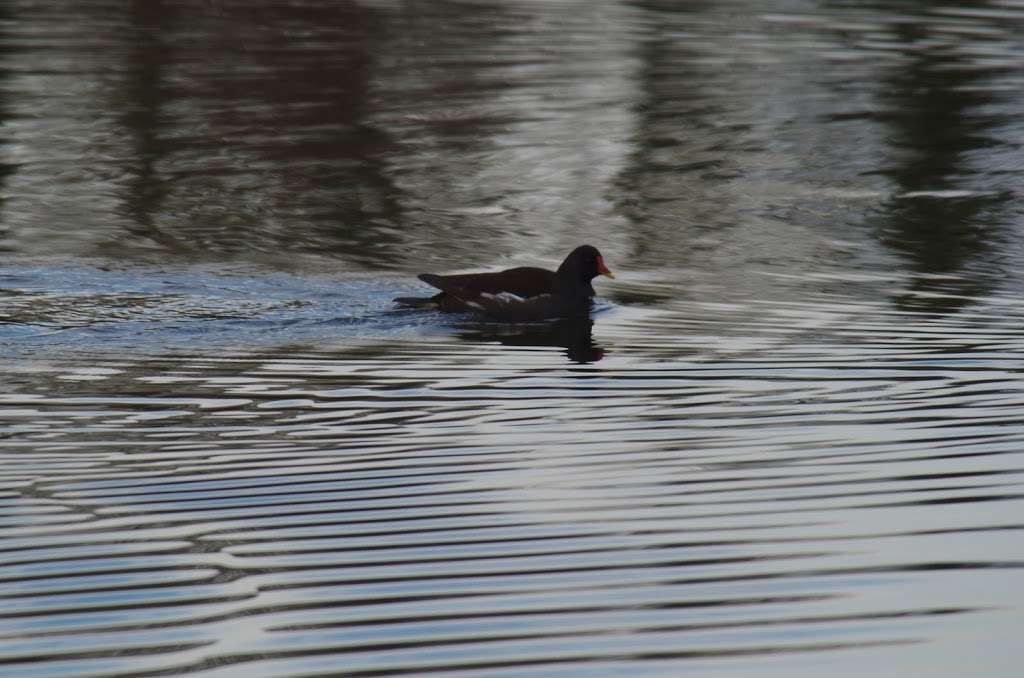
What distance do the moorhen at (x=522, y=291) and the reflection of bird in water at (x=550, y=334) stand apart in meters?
0.09

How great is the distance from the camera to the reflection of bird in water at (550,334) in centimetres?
1194

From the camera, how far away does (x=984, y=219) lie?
1695 cm

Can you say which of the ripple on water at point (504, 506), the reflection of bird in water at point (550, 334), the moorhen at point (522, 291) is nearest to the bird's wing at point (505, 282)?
the moorhen at point (522, 291)

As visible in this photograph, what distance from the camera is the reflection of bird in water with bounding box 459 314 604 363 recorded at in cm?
1194

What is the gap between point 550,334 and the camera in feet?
42.0

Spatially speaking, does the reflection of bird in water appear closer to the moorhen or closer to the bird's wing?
the moorhen

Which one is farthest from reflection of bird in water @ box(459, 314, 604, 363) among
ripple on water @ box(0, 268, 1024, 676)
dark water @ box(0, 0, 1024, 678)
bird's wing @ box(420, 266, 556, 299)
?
ripple on water @ box(0, 268, 1024, 676)

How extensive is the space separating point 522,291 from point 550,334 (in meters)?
0.47

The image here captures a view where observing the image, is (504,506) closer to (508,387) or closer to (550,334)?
(508,387)

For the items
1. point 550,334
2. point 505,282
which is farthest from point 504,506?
point 505,282

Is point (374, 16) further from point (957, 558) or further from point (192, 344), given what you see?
point (957, 558)

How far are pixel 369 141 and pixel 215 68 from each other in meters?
7.75

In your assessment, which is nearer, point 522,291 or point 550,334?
point 550,334

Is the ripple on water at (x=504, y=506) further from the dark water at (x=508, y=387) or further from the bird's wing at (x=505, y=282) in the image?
the bird's wing at (x=505, y=282)
